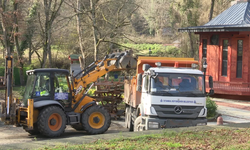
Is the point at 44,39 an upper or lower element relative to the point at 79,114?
upper

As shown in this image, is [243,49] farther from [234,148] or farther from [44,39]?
[44,39]

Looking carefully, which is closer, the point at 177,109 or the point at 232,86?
the point at 177,109

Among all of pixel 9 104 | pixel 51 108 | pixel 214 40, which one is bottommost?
pixel 51 108

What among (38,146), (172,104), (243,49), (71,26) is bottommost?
(38,146)

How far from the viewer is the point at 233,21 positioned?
83.4ft

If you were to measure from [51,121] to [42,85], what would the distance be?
137 cm

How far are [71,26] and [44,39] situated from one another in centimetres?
388

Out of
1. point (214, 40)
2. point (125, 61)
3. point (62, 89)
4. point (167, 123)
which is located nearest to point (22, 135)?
point (62, 89)

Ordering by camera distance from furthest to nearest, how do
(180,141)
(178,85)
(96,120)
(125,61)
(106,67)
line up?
(106,67)
(125,61)
(96,120)
(178,85)
(180,141)

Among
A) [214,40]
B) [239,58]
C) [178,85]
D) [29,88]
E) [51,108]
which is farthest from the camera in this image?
[214,40]

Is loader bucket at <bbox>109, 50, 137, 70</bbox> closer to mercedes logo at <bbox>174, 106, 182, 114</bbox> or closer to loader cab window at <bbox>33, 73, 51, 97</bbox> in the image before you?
loader cab window at <bbox>33, 73, 51, 97</bbox>

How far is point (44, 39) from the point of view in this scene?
3725 cm

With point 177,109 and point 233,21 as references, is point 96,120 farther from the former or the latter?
point 233,21

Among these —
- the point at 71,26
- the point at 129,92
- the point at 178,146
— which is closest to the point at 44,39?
the point at 71,26
